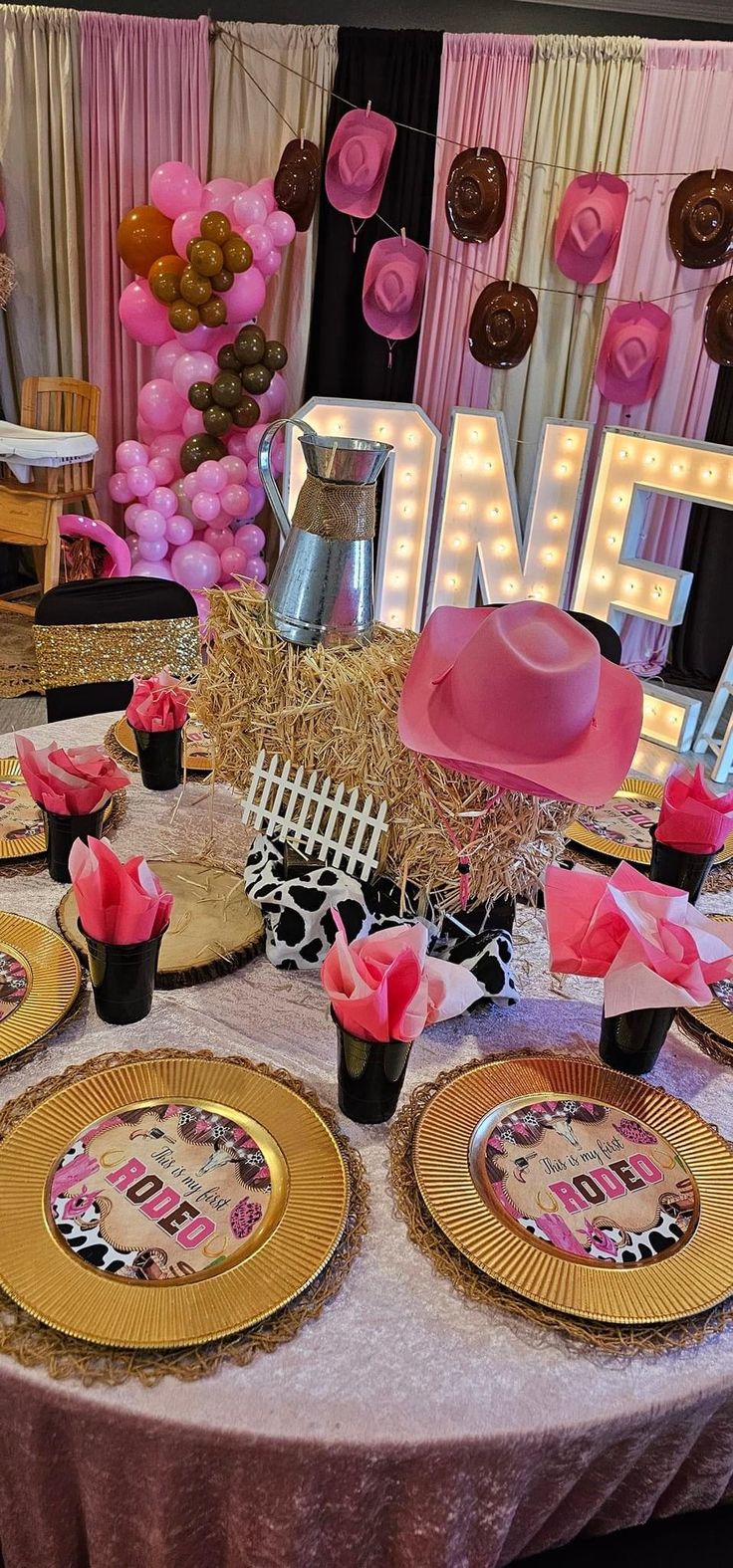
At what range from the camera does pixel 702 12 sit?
4461 millimetres

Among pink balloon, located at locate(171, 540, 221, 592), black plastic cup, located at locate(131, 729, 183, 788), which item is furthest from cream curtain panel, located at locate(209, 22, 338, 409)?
black plastic cup, located at locate(131, 729, 183, 788)

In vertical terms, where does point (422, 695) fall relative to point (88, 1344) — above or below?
above

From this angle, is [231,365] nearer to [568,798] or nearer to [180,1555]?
[568,798]

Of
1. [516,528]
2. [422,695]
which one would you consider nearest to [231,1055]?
[422,695]

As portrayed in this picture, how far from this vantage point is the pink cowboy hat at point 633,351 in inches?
169

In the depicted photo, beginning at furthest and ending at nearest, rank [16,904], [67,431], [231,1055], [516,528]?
[67,431] → [516,528] → [16,904] → [231,1055]

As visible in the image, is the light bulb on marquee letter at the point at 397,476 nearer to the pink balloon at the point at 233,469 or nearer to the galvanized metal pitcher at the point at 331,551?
the pink balloon at the point at 233,469

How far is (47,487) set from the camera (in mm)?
4461

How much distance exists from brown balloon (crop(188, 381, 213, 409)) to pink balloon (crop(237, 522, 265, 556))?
0.58 m

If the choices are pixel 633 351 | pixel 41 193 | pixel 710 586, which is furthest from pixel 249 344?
pixel 710 586

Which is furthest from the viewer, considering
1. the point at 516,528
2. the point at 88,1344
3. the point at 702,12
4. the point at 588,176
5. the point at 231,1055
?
the point at 702,12

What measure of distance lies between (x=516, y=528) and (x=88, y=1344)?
105 inches

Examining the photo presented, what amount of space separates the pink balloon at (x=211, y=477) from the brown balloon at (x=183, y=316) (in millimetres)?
559

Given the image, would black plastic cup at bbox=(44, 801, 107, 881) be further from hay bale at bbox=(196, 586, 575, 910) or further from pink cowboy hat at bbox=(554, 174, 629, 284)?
pink cowboy hat at bbox=(554, 174, 629, 284)
